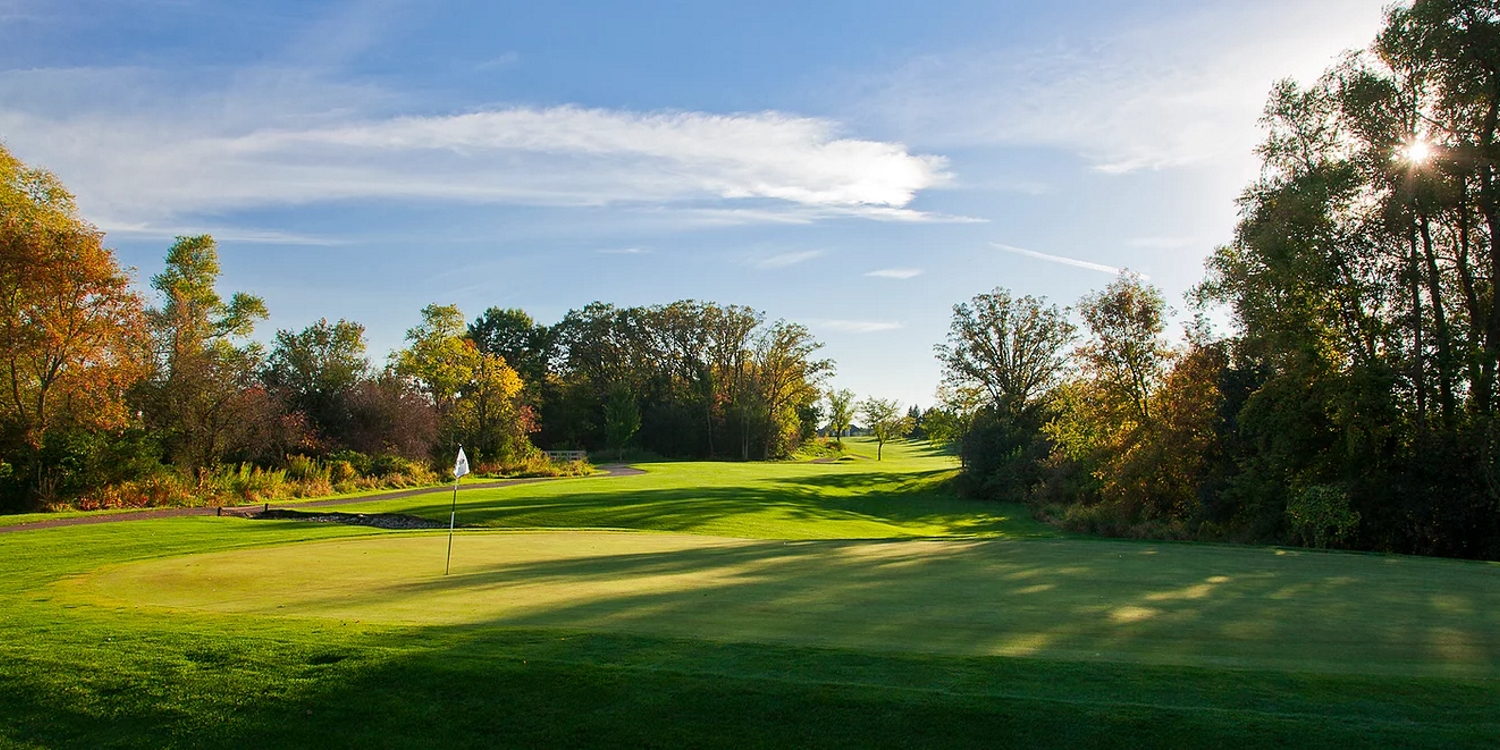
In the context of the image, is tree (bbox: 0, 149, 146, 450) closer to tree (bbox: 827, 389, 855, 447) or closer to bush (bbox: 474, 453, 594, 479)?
bush (bbox: 474, 453, 594, 479)

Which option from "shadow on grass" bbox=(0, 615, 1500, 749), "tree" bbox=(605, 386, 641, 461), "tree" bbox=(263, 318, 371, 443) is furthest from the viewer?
"tree" bbox=(605, 386, 641, 461)

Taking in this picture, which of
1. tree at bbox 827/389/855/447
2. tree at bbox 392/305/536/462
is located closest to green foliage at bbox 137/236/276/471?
tree at bbox 392/305/536/462

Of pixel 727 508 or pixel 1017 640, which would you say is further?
pixel 727 508

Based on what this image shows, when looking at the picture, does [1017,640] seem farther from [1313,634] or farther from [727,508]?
[727,508]

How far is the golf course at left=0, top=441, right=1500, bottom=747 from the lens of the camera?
5.36 metres

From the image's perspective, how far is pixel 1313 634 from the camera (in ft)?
24.3

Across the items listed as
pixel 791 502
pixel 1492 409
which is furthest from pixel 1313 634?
A: pixel 791 502

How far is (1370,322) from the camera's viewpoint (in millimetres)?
21656

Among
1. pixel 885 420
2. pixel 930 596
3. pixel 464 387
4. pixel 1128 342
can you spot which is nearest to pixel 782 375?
pixel 885 420

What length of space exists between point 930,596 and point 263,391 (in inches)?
1269

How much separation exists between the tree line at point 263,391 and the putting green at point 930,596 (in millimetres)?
16547

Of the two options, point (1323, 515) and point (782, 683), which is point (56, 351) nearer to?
point (782, 683)

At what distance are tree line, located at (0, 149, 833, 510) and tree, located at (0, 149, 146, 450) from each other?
5cm

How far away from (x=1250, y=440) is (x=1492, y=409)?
534 centimetres
